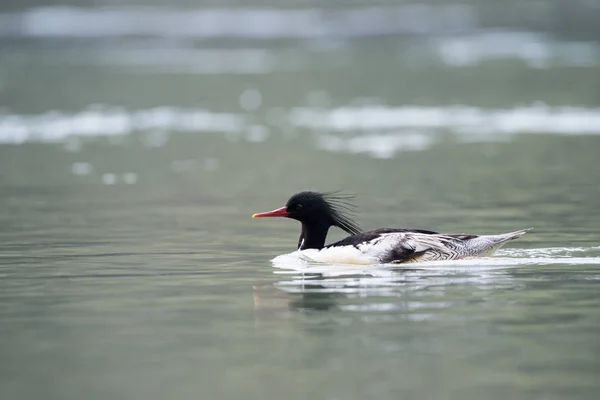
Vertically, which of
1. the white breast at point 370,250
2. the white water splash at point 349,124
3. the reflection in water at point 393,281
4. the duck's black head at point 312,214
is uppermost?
the white water splash at point 349,124

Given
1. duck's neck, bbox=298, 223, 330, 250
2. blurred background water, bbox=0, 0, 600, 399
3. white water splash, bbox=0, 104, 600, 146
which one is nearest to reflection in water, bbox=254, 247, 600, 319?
blurred background water, bbox=0, 0, 600, 399

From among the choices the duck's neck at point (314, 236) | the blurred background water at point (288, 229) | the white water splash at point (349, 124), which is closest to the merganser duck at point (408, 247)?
the blurred background water at point (288, 229)

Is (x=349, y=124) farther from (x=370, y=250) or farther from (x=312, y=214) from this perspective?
(x=370, y=250)

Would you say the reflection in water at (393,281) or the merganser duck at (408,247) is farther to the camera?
the merganser duck at (408,247)

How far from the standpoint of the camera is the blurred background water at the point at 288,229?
960 centimetres

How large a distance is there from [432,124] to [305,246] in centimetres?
1839

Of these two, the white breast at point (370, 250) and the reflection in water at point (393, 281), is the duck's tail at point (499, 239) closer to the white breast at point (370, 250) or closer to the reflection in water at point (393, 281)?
the reflection in water at point (393, 281)

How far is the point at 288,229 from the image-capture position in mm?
17703

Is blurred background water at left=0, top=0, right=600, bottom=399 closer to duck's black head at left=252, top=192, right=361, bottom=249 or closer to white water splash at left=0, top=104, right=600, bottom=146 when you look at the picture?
white water splash at left=0, top=104, right=600, bottom=146

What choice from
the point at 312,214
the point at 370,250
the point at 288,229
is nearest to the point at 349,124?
the point at 288,229

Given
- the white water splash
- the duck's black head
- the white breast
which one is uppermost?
the white water splash

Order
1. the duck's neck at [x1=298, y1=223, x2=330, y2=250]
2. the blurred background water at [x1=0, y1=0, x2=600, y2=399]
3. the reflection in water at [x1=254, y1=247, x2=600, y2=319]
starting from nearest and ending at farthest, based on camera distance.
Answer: the blurred background water at [x1=0, y1=0, x2=600, y2=399] → the reflection in water at [x1=254, y1=247, x2=600, y2=319] → the duck's neck at [x1=298, y1=223, x2=330, y2=250]

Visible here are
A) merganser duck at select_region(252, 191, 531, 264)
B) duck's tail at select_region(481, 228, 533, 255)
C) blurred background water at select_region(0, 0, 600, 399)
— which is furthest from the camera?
merganser duck at select_region(252, 191, 531, 264)

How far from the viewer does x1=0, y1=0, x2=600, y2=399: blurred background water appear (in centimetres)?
960
